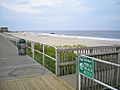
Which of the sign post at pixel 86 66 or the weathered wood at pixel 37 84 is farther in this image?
the weathered wood at pixel 37 84

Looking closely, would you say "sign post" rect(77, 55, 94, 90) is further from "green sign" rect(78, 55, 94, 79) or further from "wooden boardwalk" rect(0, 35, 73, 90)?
"wooden boardwalk" rect(0, 35, 73, 90)

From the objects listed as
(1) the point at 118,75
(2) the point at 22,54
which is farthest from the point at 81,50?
(2) the point at 22,54

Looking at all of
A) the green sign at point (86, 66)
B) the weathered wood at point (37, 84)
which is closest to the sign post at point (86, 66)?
the green sign at point (86, 66)

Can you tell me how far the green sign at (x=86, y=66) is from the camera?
397cm

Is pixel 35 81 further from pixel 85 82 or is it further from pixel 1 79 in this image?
pixel 85 82

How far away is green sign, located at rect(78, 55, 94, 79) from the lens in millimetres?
3972

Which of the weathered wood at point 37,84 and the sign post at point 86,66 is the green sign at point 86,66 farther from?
the weathered wood at point 37,84

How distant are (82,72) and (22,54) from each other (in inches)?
318

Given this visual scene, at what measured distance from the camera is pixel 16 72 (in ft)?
23.7

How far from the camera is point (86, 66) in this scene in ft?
13.7

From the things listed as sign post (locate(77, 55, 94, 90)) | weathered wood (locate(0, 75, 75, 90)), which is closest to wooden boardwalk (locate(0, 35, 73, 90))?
weathered wood (locate(0, 75, 75, 90))

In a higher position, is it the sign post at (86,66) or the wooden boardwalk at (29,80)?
the sign post at (86,66)

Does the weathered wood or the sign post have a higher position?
the sign post

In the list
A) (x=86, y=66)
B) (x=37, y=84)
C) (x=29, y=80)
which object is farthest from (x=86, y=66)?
(x=29, y=80)
